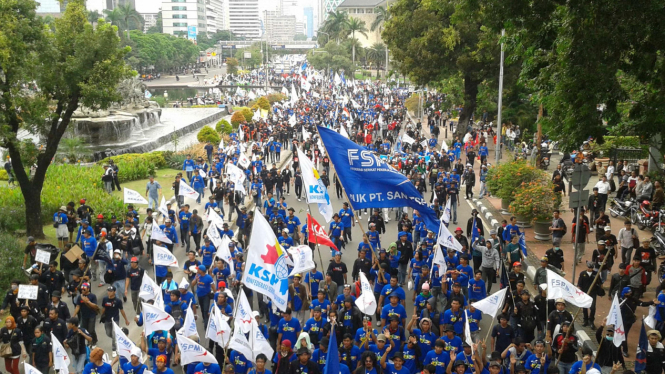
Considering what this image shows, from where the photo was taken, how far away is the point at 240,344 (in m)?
9.23

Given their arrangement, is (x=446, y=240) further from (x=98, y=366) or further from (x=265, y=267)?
(x=98, y=366)

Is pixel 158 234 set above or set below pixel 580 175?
below

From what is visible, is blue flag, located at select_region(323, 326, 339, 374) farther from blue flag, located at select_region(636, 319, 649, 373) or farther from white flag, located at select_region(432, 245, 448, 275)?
white flag, located at select_region(432, 245, 448, 275)

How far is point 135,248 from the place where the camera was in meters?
15.0

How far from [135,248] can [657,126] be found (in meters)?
10.9

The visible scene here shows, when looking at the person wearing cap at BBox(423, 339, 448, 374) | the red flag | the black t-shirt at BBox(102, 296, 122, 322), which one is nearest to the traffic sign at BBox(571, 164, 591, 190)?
the red flag

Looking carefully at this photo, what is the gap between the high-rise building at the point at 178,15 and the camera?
188738mm

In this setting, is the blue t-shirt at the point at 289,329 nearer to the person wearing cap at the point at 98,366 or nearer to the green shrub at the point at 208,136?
the person wearing cap at the point at 98,366

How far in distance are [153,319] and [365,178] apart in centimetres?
461

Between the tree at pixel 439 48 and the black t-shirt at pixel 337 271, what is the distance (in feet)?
71.8

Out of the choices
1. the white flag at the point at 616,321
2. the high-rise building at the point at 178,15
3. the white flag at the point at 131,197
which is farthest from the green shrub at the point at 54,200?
the high-rise building at the point at 178,15

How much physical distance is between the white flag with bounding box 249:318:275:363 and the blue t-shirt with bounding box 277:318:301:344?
0.65 m

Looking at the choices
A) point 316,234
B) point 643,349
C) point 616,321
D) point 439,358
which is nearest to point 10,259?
point 316,234

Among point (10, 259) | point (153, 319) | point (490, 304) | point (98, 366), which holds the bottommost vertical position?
point (10, 259)
